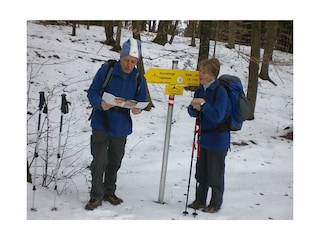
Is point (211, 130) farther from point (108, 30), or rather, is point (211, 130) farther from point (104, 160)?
point (108, 30)

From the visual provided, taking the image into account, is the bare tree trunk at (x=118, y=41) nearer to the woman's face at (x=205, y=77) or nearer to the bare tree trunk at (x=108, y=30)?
the bare tree trunk at (x=108, y=30)

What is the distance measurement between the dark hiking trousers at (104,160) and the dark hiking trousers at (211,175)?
2.35 ft

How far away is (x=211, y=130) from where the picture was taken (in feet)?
9.35

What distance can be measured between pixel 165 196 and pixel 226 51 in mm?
1877

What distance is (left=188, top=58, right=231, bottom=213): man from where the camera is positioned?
107 inches

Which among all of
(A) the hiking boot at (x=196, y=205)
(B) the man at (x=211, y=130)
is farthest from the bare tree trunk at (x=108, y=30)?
(A) the hiking boot at (x=196, y=205)

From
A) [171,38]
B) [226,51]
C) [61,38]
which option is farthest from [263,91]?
[61,38]

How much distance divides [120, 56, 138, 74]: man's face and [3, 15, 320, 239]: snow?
90 centimetres

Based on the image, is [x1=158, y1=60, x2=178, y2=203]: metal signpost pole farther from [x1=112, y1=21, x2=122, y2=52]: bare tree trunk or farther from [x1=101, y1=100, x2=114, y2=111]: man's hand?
[x1=112, y1=21, x2=122, y2=52]: bare tree trunk

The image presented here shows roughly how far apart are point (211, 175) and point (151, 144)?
4.69 ft

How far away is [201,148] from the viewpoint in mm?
2943

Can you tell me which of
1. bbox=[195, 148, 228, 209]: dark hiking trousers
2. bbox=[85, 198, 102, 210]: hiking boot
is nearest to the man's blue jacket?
bbox=[85, 198, 102, 210]: hiking boot

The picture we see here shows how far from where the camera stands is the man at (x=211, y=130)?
271 centimetres
